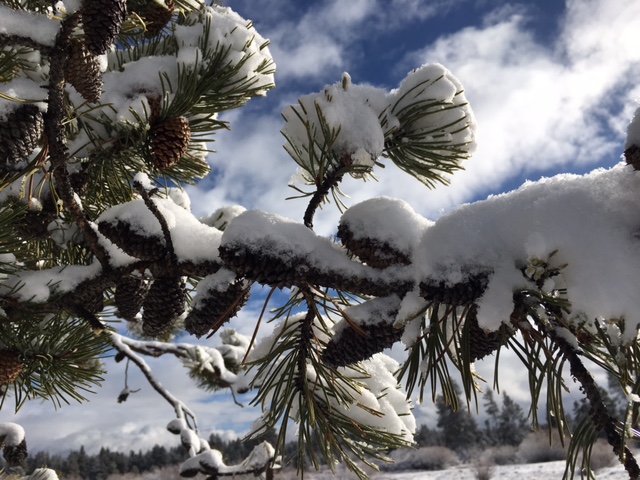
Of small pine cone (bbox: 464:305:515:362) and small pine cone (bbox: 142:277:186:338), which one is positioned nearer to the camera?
small pine cone (bbox: 464:305:515:362)

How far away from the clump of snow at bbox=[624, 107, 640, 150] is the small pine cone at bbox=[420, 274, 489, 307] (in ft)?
0.82

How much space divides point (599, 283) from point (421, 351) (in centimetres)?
34

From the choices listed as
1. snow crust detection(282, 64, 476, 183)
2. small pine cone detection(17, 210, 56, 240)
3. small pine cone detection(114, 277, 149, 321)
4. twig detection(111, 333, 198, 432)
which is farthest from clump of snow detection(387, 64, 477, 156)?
twig detection(111, 333, 198, 432)

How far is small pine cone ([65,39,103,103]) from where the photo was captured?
1.08m

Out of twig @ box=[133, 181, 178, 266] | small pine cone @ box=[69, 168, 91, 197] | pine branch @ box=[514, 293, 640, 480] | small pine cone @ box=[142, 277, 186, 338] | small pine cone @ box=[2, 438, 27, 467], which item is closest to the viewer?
pine branch @ box=[514, 293, 640, 480]

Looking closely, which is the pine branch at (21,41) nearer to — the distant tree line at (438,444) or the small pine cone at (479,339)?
the small pine cone at (479,339)

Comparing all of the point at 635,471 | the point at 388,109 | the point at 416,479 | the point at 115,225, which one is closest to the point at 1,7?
the point at 115,225

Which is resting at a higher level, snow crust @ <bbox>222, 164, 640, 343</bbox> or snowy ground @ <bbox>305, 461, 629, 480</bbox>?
snow crust @ <bbox>222, 164, 640, 343</bbox>

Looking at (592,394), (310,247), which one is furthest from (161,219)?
(592,394)

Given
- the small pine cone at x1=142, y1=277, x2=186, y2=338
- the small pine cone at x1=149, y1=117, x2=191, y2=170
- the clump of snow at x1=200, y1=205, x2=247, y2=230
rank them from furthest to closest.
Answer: the clump of snow at x1=200, y1=205, x2=247, y2=230 < the small pine cone at x1=149, y1=117, x2=191, y2=170 < the small pine cone at x1=142, y1=277, x2=186, y2=338

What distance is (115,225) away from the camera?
978 millimetres

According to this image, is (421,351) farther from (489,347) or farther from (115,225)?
(115,225)

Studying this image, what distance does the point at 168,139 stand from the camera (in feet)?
3.89

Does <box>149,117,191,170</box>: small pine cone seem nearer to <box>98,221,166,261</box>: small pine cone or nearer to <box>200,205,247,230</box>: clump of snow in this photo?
<box>98,221,166,261</box>: small pine cone
